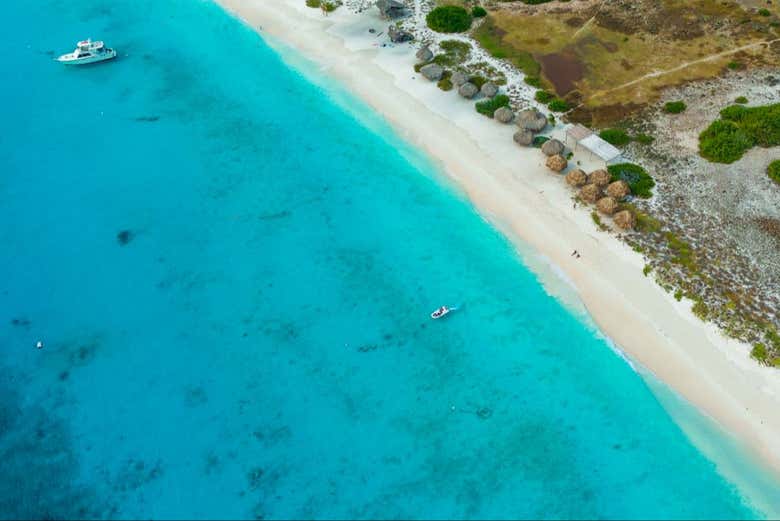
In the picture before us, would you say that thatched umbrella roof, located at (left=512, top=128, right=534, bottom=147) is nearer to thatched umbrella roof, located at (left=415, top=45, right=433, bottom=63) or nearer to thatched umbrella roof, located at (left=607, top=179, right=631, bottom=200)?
thatched umbrella roof, located at (left=607, top=179, right=631, bottom=200)

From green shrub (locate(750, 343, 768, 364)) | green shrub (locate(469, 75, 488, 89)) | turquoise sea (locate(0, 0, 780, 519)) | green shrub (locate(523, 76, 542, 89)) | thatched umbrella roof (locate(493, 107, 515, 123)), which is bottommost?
turquoise sea (locate(0, 0, 780, 519))

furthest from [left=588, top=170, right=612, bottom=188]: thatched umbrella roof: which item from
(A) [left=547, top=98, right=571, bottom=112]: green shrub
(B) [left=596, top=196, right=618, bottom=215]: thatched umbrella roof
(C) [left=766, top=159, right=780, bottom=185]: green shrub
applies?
(C) [left=766, top=159, right=780, bottom=185]: green shrub

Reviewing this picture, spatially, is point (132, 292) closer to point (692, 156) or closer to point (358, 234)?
point (358, 234)

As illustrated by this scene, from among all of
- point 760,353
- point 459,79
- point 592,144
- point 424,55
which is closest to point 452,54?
point 424,55

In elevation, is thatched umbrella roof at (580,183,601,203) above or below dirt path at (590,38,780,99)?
below

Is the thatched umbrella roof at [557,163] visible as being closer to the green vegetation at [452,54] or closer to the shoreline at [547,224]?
the shoreline at [547,224]

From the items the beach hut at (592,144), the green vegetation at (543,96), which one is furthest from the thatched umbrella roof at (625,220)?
the green vegetation at (543,96)

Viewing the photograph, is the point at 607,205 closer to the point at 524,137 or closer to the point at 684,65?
the point at 524,137
